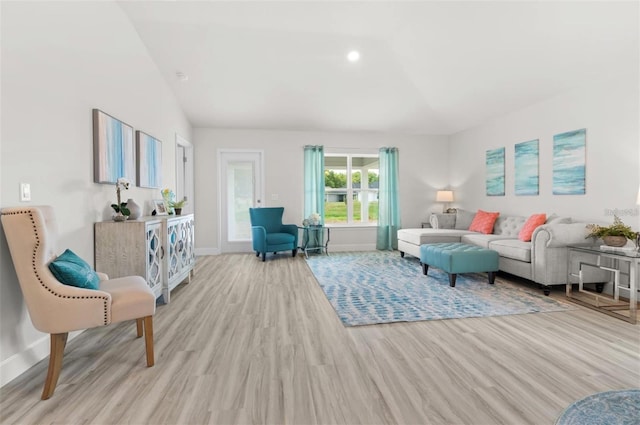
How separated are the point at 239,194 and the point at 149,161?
8.48ft

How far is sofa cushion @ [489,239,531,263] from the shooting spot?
12.4 feet

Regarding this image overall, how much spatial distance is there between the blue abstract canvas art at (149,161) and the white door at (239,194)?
206 centimetres

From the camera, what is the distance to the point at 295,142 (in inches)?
261

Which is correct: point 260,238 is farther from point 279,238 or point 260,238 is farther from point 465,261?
point 465,261

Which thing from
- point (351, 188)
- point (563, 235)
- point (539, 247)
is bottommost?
point (539, 247)

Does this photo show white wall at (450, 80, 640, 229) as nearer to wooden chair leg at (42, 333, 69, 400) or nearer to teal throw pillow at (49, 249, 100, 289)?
teal throw pillow at (49, 249, 100, 289)

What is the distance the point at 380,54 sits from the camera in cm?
452

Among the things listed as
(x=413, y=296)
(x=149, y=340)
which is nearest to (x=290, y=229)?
(x=413, y=296)

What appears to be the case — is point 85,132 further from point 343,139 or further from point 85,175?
point 343,139

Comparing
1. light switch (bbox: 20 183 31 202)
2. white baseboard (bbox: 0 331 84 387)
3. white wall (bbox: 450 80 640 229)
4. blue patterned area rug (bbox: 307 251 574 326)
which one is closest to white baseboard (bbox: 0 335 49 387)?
white baseboard (bbox: 0 331 84 387)

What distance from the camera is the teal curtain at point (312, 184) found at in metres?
6.55

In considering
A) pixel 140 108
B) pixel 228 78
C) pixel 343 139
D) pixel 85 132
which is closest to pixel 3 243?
pixel 85 132

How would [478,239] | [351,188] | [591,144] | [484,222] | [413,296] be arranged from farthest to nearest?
[351,188] → [484,222] → [478,239] → [591,144] → [413,296]

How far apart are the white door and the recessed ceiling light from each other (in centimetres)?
268
